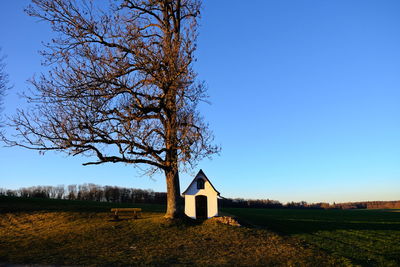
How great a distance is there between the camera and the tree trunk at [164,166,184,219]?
1988 cm

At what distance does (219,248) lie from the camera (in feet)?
50.9

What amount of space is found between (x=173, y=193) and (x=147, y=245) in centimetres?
503

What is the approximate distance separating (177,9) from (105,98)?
8.79 metres

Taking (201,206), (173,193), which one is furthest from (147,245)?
(201,206)

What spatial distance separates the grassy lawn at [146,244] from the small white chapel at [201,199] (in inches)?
72.0

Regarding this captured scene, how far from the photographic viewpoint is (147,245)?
50.4 feet

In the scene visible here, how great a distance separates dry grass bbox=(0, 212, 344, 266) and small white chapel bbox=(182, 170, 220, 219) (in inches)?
65.9

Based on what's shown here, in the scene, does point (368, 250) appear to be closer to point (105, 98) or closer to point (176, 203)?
point (176, 203)

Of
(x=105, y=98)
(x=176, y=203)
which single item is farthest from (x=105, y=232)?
(x=105, y=98)

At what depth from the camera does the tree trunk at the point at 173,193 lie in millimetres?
19875

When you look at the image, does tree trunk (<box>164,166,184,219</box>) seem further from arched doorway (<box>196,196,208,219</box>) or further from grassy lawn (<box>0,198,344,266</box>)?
arched doorway (<box>196,196,208,219</box>)

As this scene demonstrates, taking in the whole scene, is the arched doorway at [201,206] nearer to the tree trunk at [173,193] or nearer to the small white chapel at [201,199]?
the small white chapel at [201,199]

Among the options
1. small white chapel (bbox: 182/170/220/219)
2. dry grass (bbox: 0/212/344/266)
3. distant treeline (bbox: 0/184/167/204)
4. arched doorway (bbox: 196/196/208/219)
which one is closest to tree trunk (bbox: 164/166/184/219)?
dry grass (bbox: 0/212/344/266)

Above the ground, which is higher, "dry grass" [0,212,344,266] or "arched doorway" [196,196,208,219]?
"arched doorway" [196,196,208,219]
